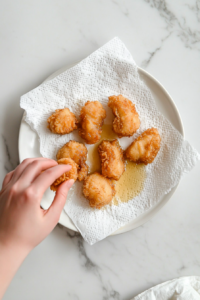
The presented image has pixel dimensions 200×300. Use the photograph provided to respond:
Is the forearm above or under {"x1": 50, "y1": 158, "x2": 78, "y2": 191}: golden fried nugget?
under

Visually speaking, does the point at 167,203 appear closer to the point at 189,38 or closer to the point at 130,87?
the point at 130,87

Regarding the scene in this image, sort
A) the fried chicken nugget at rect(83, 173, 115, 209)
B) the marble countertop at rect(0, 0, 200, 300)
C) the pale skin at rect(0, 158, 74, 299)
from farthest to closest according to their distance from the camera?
1. the marble countertop at rect(0, 0, 200, 300)
2. the fried chicken nugget at rect(83, 173, 115, 209)
3. the pale skin at rect(0, 158, 74, 299)

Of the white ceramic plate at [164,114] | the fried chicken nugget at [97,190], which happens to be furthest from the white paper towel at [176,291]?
the fried chicken nugget at [97,190]

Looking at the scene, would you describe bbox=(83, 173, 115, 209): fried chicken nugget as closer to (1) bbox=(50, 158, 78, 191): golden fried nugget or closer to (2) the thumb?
(1) bbox=(50, 158, 78, 191): golden fried nugget

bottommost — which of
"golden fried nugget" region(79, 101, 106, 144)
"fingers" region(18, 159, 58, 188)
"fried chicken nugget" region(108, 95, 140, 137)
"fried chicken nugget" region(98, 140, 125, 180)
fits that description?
"fingers" region(18, 159, 58, 188)

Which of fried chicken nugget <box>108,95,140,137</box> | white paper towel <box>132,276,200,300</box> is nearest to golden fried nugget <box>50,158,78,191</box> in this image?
fried chicken nugget <box>108,95,140,137</box>
